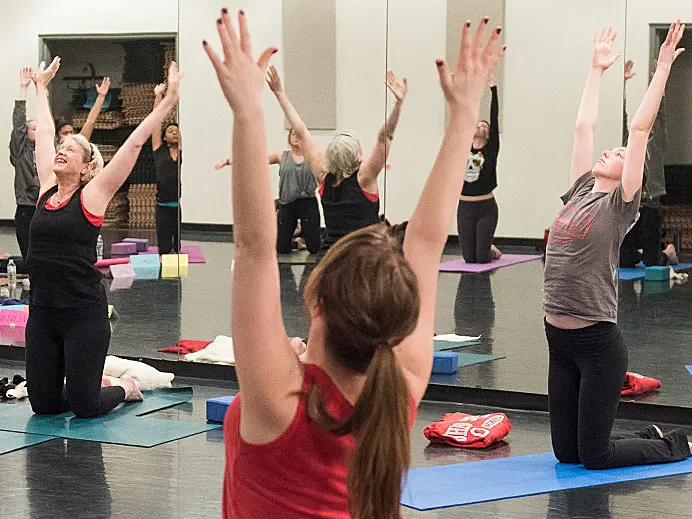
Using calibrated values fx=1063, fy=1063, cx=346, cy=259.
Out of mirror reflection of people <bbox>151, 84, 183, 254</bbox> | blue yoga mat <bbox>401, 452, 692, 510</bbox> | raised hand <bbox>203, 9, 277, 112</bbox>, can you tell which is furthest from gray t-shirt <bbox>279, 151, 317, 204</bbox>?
raised hand <bbox>203, 9, 277, 112</bbox>

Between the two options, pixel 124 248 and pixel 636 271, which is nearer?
pixel 636 271

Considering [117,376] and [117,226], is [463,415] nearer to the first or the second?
[117,376]

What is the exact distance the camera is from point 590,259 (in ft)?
12.7

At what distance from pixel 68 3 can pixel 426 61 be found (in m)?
8.79

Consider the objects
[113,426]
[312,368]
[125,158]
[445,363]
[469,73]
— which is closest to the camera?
[312,368]

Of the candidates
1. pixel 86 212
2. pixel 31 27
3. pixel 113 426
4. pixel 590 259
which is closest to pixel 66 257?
pixel 86 212

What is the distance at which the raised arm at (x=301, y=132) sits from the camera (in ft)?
18.1

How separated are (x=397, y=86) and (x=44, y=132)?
1862 mm

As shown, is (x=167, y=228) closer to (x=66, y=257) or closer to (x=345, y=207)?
(x=345, y=207)

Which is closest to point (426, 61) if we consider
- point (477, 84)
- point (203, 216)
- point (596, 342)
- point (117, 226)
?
point (203, 216)

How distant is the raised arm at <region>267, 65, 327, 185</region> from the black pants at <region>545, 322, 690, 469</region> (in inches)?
76.6

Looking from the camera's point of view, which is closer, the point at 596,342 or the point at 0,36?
the point at 596,342

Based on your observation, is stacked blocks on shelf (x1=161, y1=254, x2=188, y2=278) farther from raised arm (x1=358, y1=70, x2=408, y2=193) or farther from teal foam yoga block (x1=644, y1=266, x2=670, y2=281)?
teal foam yoga block (x1=644, y1=266, x2=670, y2=281)

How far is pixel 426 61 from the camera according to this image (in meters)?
5.57
